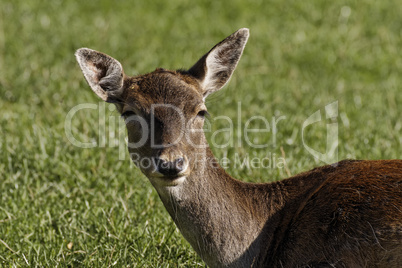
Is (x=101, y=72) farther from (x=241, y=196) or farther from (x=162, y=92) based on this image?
(x=241, y=196)

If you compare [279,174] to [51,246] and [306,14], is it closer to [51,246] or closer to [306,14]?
[51,246]

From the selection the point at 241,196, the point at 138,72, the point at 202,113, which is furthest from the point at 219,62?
the point at 138,72

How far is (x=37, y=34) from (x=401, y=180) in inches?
266

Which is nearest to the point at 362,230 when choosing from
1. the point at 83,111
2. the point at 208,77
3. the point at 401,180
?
the point at 401,180

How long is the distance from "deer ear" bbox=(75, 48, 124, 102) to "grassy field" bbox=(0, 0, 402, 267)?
64cm

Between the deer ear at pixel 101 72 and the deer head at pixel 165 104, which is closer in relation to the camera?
the deer head at pixel 165 104

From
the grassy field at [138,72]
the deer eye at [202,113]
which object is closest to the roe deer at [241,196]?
the deer eye at [202,113]

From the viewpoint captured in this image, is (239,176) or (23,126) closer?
(239,176)

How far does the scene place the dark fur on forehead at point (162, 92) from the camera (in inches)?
194

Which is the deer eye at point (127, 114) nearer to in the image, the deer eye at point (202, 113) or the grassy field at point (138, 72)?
the deer eye at point (202, 113)

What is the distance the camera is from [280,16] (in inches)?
451

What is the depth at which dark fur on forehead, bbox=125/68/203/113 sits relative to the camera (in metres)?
4.93

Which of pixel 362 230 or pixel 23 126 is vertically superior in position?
pixel 23 126

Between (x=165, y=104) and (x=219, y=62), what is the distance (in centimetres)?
79
